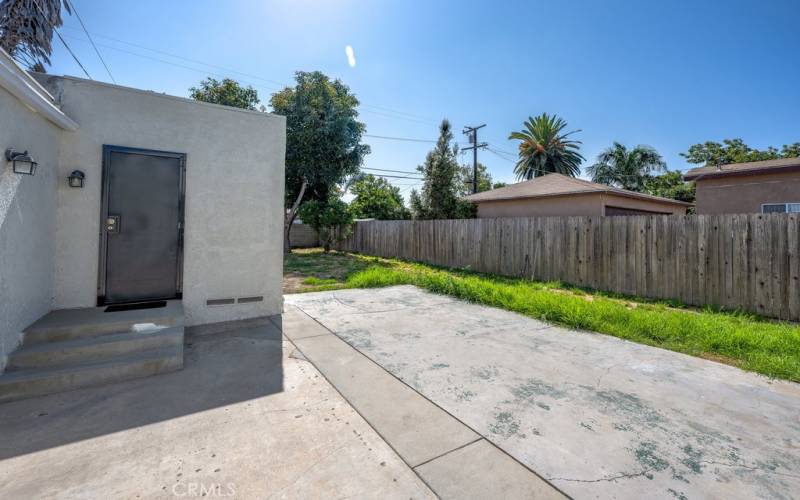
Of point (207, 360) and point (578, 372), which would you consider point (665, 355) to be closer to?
point (578, 372)

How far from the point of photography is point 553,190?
1222 cm

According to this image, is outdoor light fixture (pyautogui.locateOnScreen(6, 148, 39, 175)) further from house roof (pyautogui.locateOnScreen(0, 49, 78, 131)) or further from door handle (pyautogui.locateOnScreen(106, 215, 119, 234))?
door handle (pyautogui.locateOnScreen(106, 215, 119, 234))

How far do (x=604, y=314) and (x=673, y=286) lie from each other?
2528mm

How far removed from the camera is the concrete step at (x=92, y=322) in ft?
9.68

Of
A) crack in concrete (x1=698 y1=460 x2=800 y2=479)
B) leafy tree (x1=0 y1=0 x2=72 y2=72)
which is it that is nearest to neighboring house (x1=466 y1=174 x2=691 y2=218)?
crack in concrete (x1=698 y1=460 x2=800 y2=479)

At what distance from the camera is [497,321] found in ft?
15.8

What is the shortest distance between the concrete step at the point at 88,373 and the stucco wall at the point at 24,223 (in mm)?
276

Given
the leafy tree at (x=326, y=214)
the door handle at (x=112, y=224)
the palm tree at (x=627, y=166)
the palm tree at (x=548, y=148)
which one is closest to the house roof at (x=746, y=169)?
the palm tree at (x=548, y=148)

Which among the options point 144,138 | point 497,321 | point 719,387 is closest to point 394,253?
point 497,321

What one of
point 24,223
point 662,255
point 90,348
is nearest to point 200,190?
point 24,223

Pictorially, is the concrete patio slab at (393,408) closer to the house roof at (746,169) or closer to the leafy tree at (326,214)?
the leafy tree at (326,214)

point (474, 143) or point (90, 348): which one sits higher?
point (474, 143)

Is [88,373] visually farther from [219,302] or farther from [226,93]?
[226,93]

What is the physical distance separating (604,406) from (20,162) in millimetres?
5015
